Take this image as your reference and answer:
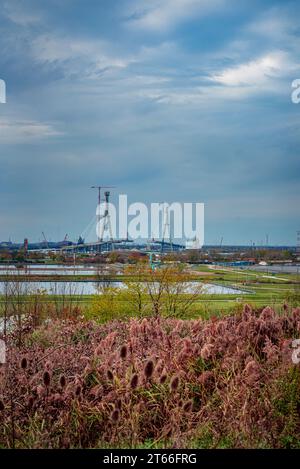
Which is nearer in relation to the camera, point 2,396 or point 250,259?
point 2,396

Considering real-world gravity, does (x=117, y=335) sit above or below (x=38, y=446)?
above

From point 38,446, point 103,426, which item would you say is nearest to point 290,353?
point 103,426

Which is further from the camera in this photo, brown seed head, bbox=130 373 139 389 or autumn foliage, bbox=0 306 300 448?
autumn foliage, bbox=0 306 300 448

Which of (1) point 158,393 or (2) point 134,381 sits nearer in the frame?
(2) point 134,381

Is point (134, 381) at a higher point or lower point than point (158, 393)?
higher

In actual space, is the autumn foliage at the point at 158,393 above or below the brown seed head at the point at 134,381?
below

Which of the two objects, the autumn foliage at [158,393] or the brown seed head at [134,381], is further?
the autumn foliage at [158,393]

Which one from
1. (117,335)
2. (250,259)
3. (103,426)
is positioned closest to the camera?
(103,426)

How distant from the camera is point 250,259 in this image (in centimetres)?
4884

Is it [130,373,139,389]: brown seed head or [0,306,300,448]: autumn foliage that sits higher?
[130,373,139,389]: brown seed head
